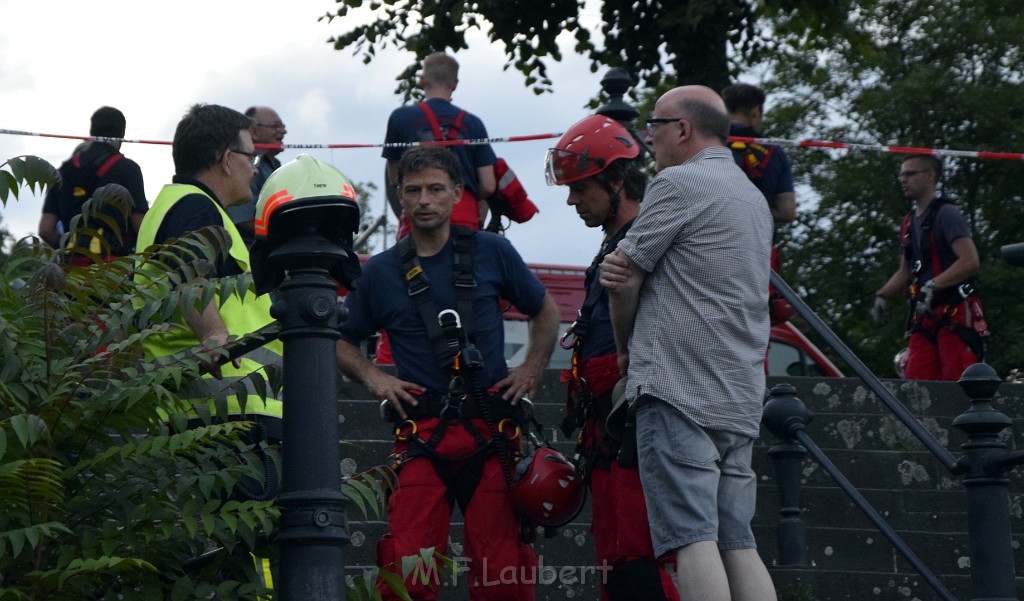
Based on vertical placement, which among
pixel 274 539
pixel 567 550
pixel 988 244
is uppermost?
pixel 988 244

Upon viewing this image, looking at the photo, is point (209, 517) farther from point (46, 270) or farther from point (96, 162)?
point (96, 162)

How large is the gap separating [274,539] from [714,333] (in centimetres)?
179

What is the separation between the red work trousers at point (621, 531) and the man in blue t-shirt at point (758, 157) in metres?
4.07

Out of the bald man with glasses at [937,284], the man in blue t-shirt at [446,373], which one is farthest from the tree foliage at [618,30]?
the man in blue t-shirt at [446,373]

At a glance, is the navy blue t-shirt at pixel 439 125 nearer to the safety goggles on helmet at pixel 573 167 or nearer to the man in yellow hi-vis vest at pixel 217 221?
the safety goggles on helmet at pixel 573 167

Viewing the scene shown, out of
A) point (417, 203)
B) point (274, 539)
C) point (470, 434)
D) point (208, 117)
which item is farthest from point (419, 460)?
point (274, 539)

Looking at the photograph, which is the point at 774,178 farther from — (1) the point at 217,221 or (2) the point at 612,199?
(1) the point at 217,221

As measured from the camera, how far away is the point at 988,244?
29.1 m

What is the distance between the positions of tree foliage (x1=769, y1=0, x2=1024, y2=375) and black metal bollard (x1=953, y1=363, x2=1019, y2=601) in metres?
21.6

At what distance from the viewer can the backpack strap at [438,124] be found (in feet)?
30.7

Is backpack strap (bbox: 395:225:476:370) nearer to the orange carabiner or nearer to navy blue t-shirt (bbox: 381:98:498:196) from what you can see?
the orange carabiner

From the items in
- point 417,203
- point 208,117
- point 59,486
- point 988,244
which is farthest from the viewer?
point 988,244

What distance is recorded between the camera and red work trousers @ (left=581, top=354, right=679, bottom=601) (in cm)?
560

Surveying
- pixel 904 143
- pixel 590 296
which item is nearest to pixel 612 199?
pixel 590 296
